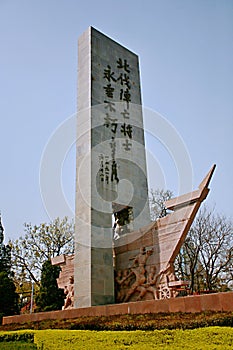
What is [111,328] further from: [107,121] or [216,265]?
[216,265]

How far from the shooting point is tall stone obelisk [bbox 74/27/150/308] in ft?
28.6

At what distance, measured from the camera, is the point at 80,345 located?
3799 millimetres

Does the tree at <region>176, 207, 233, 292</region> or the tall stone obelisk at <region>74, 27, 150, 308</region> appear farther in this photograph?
the tree at <region>176, 207, 233, 292</region>

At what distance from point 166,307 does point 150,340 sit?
8.62 feet

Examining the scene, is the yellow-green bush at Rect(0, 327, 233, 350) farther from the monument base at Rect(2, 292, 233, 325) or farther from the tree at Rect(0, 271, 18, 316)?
the tree at Rect(0, 271, 18, 316)

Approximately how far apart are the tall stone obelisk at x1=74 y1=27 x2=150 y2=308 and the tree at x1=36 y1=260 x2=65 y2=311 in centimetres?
541

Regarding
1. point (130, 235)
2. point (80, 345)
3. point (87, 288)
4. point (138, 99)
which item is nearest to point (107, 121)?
point (138, 99)

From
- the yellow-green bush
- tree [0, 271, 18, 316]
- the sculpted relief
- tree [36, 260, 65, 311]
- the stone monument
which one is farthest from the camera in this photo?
tree [0, 271, 18, 316]

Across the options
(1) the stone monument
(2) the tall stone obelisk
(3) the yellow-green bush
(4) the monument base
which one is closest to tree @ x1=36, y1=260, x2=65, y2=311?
(1) the stone monument

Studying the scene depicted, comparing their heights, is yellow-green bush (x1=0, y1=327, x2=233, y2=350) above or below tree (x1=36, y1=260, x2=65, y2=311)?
below

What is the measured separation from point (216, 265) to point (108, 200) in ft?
28.2

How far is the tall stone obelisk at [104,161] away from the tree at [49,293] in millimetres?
5413

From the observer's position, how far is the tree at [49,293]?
13.9 m

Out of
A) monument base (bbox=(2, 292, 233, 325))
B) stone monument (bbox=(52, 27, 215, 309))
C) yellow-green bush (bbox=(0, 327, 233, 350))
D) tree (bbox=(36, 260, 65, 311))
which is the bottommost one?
yellow-green bush (bbox=(0, 327, 233, 350))
